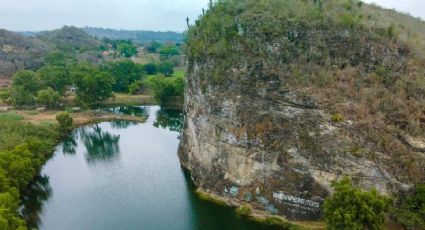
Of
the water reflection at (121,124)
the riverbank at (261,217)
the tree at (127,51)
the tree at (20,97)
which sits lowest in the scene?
the water reflection at (121,124)

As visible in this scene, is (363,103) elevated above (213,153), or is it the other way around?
(363,103)

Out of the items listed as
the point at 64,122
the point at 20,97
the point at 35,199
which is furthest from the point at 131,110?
the point at 35,199

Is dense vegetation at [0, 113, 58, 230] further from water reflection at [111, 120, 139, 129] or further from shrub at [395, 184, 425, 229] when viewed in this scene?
shrub at [395, 184, 425, 229]

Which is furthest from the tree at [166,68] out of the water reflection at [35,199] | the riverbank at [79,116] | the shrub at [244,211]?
the shrub at [244,211]

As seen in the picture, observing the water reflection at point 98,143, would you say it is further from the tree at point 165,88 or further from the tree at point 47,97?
the tree at point 165,88

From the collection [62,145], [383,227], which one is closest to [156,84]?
[62,145]

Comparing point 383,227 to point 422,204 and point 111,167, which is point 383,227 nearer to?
point 422,204
